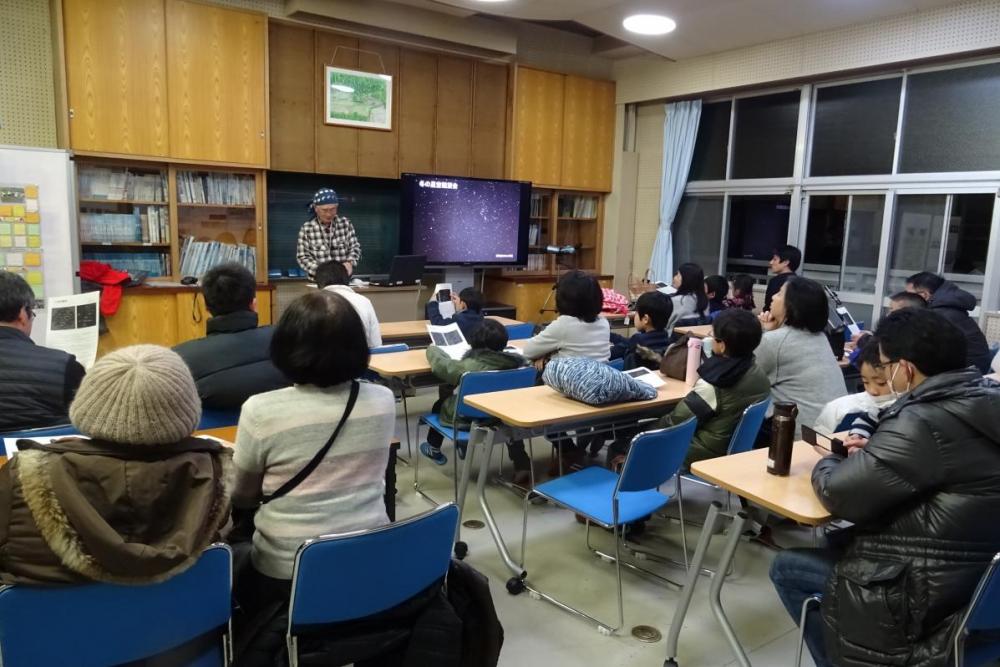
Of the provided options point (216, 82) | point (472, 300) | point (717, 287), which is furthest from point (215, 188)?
point (717, 287)

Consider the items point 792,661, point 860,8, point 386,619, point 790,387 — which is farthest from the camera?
point 860,8

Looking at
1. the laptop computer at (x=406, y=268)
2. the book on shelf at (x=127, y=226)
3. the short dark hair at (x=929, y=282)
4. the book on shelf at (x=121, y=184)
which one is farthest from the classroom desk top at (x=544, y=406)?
the book on shelf at (x=121, y=184)

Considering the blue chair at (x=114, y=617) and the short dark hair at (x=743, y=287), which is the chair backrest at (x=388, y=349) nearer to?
the blue chair at (x=114, y=617)

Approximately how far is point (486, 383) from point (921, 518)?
1926mm

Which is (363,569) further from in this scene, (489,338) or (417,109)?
(417,109)

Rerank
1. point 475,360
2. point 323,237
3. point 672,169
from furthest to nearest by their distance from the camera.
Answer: point 672,169, point 323,237, point 475,360

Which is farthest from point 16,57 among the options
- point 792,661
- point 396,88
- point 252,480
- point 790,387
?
point 792,661

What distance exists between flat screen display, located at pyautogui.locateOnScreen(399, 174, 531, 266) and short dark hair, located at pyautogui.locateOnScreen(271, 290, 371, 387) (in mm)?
4956

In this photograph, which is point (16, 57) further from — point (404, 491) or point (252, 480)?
point (252, 480)

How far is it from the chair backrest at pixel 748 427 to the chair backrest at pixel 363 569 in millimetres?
1550

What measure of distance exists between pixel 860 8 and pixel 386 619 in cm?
577

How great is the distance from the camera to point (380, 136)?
6.38 m

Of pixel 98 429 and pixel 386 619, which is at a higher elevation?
pixel 98 429

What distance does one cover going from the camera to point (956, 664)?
159 cm
